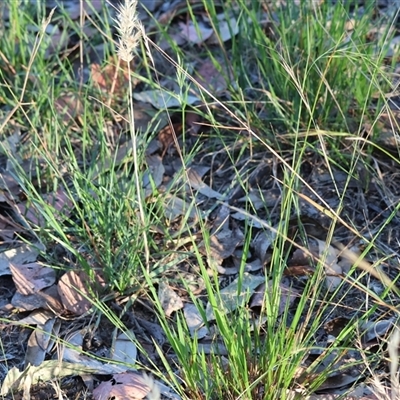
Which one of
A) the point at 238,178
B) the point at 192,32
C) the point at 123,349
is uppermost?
the point at 238,178

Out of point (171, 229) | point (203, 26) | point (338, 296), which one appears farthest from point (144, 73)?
point (338, 296)

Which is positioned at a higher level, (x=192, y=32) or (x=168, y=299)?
(x=192, y=32)

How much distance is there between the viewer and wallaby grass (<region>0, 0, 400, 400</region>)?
146 centimetres

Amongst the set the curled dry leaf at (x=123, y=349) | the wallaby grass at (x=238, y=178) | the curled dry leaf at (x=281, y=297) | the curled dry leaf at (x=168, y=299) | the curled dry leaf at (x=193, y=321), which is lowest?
the curled dry leaf at (x=123, y=349)

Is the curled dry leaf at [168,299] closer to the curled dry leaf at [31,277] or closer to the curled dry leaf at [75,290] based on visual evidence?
the curled dry leaf at [75,290]

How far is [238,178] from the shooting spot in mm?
1577

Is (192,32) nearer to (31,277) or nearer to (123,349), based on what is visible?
(31,277)

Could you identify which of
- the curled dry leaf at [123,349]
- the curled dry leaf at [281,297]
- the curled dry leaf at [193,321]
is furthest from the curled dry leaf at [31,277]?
the curled dry leaf at [281,297]

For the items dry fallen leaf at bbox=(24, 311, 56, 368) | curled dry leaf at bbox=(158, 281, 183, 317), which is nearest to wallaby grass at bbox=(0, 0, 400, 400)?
curled dry leaf at bbox=(158, 281, 183, 317)

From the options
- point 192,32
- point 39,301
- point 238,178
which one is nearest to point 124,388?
point 39,301

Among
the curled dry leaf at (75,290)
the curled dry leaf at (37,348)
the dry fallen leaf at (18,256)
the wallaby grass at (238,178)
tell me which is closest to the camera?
the wallaby grass at (238,178)

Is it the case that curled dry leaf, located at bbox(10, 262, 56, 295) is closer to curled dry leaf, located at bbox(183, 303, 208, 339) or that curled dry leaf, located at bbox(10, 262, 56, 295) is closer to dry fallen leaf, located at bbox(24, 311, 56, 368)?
dry fallen leaf, located at bbox(24, 311, 56, 368)

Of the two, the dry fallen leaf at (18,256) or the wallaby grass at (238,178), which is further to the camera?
the dry fallen leaf at (18,256)

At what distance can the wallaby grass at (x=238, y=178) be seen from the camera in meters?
1.46
